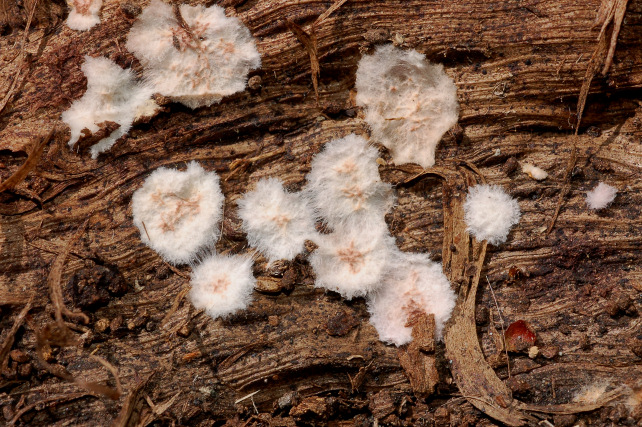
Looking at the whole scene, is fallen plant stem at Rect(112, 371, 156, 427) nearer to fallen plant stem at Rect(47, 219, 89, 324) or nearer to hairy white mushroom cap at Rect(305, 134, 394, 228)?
fallen plant stem at Rect(47, 219, 89, 324)

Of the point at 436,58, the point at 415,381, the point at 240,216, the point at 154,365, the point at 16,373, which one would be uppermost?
the point at 436,58

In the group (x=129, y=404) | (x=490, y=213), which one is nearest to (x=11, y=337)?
(x=129, y=404)

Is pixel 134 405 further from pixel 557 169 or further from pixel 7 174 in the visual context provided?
pixel 557 169

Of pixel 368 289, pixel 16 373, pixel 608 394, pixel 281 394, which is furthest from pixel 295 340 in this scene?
pixel 608 394

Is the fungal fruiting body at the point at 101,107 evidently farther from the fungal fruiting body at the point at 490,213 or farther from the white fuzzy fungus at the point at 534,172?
the white fuzzy fungus at the point at 534,172

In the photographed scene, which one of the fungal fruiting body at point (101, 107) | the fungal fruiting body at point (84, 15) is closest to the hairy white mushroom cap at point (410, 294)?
the fungal fruiting body at point (101, 107)
